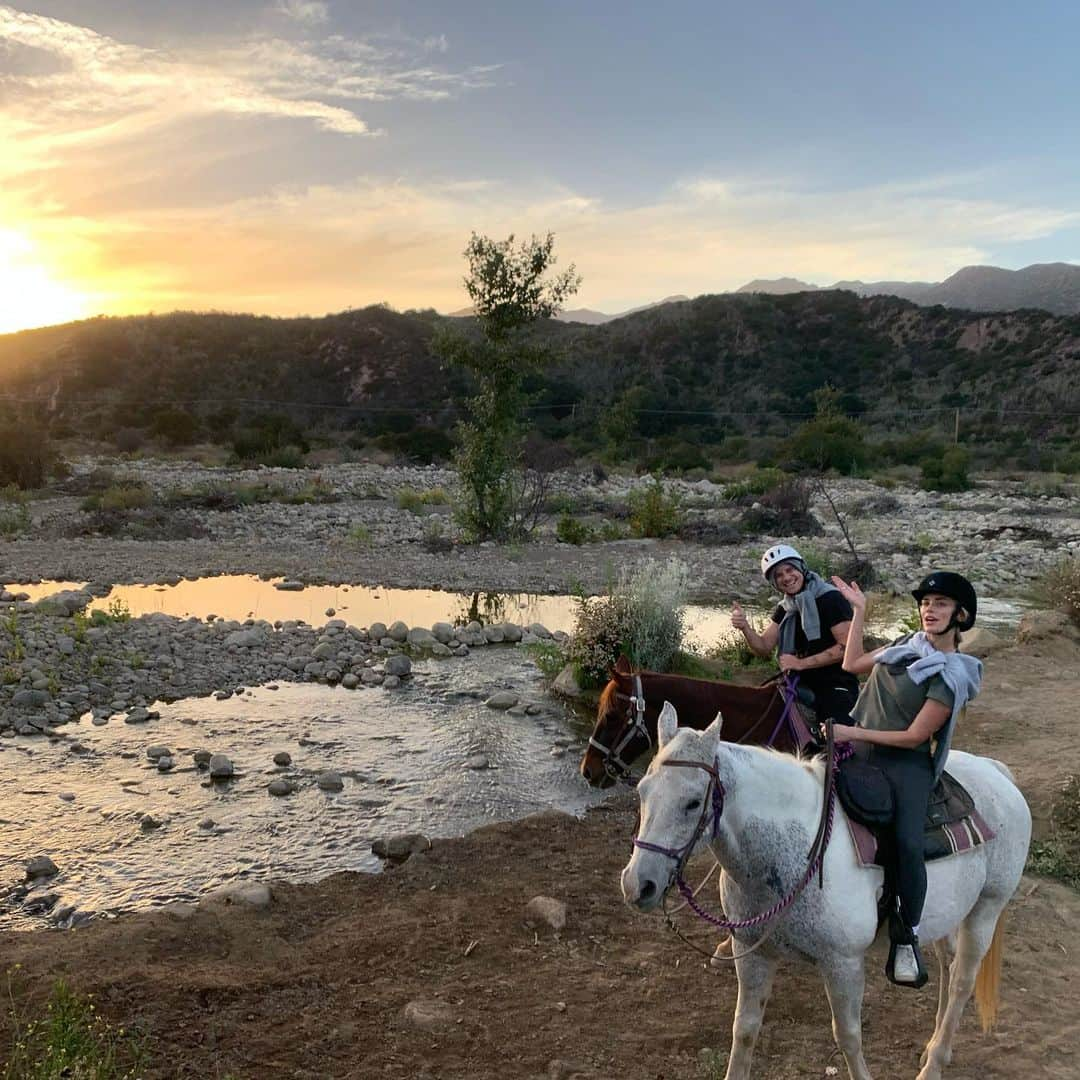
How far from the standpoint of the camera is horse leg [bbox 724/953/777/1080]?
350 centimetres

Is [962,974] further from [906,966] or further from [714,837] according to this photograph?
[714,837]

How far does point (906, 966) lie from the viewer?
3328mm

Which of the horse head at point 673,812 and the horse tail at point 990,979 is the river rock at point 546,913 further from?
the horse head at point 673,812

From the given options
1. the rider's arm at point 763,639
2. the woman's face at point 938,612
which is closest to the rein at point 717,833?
the woman's face at point 938,612

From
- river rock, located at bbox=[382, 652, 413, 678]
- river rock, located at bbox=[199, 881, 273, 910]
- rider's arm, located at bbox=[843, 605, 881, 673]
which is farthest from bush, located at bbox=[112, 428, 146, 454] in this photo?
rider's arm, located at bbox=[843, 605, 881, 673]

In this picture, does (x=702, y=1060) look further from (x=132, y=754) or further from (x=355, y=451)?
(x=355, y=451)

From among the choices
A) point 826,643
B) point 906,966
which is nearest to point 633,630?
point 826,643

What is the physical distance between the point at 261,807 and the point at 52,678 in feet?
12.5

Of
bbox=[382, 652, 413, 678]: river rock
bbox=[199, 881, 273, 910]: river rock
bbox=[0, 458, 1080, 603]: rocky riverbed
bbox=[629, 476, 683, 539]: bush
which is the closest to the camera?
bbox=[199, 881, 273, 910]: river rock

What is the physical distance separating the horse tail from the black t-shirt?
1583 millimetres

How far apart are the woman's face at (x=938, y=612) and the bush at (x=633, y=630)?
6076mm

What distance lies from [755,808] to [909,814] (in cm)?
71

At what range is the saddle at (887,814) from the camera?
3389 millimetres

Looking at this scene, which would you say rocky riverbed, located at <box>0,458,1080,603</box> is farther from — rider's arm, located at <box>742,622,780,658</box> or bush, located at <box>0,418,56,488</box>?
rider's arm, located at <box>742,622,780,658</box>
